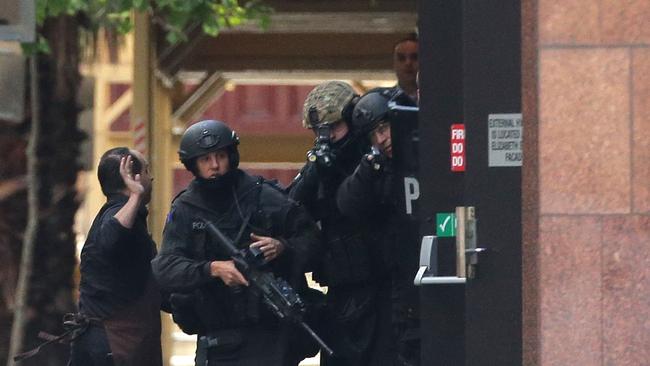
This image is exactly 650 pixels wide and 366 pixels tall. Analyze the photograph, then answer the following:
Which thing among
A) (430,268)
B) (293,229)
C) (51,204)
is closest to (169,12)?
(51,204)

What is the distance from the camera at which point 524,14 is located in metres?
6.16

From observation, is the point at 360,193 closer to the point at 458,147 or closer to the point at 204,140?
the point at 204,140

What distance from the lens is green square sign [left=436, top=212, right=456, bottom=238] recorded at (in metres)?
6.88

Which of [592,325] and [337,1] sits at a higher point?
[337,1]

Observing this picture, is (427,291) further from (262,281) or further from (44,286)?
(44,286)

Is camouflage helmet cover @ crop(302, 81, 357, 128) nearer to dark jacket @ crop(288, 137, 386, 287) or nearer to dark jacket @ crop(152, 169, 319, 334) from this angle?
dark jacket @ crop(288, 137, 386, 287)

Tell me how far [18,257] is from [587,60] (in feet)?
25.0

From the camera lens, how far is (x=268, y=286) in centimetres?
795

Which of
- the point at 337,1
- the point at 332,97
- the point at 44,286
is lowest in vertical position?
the point at 44,286

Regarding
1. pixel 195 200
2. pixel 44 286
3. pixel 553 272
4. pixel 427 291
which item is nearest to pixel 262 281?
pixel 195 200

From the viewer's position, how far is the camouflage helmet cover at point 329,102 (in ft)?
26.7

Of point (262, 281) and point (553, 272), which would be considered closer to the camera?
point (553, 272)

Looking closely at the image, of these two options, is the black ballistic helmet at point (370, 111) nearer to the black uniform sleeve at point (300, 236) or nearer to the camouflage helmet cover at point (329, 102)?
the camouflage helmet cover at point (329, 102)

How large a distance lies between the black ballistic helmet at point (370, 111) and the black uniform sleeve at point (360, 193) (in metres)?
0.19
